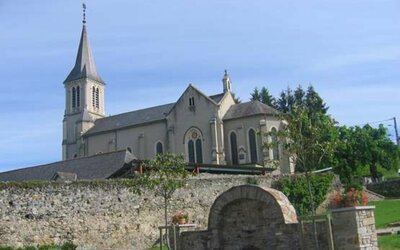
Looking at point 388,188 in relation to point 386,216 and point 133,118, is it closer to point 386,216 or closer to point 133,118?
point 386,216

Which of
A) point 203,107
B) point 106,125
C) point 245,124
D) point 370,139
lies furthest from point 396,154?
point 106,125

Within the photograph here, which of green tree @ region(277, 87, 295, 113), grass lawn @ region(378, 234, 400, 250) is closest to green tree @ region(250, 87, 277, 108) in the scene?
green tree @ region(277, 87, 295, 113)

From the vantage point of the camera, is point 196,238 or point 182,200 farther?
point 182,200

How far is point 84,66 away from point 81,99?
207 inches

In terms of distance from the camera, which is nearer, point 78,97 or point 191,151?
point 191,151

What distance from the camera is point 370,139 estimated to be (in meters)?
49.9

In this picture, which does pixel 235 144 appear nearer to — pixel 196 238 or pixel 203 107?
pixel 203 107

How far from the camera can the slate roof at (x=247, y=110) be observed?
46.0m

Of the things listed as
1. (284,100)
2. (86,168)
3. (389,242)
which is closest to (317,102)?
(284,100)

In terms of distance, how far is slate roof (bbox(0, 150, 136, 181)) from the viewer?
28.2 meters

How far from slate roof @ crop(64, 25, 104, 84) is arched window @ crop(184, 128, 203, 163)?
74.4ft

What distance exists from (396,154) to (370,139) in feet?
11.4

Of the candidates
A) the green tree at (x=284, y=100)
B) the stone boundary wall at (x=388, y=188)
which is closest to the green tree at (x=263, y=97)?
the green tree at (x=284, y=100)

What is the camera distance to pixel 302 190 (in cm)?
2964
